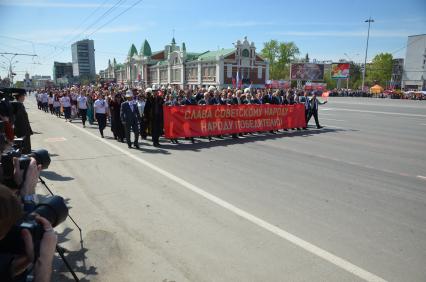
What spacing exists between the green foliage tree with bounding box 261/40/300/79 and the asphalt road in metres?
100

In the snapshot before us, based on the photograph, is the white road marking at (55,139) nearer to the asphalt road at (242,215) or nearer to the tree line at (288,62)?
the asphalt road at (242,215)

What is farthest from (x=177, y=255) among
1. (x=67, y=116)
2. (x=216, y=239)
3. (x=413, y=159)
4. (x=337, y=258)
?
(x=67, y=116)

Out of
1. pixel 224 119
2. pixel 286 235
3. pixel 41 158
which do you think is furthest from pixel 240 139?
pixel 41 158

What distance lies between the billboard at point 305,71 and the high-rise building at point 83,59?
68.4 meters

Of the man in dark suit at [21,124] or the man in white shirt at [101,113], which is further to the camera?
the man in white shirt at [101,113]

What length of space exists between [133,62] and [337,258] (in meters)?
126

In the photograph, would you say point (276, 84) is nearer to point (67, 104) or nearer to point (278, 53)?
point (278, 53)

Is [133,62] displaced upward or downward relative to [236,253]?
upward

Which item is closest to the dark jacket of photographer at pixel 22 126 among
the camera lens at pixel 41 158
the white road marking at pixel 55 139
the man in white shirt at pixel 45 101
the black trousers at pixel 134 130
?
the camera lens at pixel 41 158

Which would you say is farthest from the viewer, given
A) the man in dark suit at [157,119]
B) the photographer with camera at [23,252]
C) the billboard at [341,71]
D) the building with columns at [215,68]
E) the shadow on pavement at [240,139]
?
the billboard at [341,71]

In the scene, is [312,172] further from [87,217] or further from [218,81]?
[218,81]

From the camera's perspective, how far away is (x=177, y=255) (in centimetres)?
394

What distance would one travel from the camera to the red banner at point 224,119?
11.9 metres

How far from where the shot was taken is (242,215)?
203 inches
